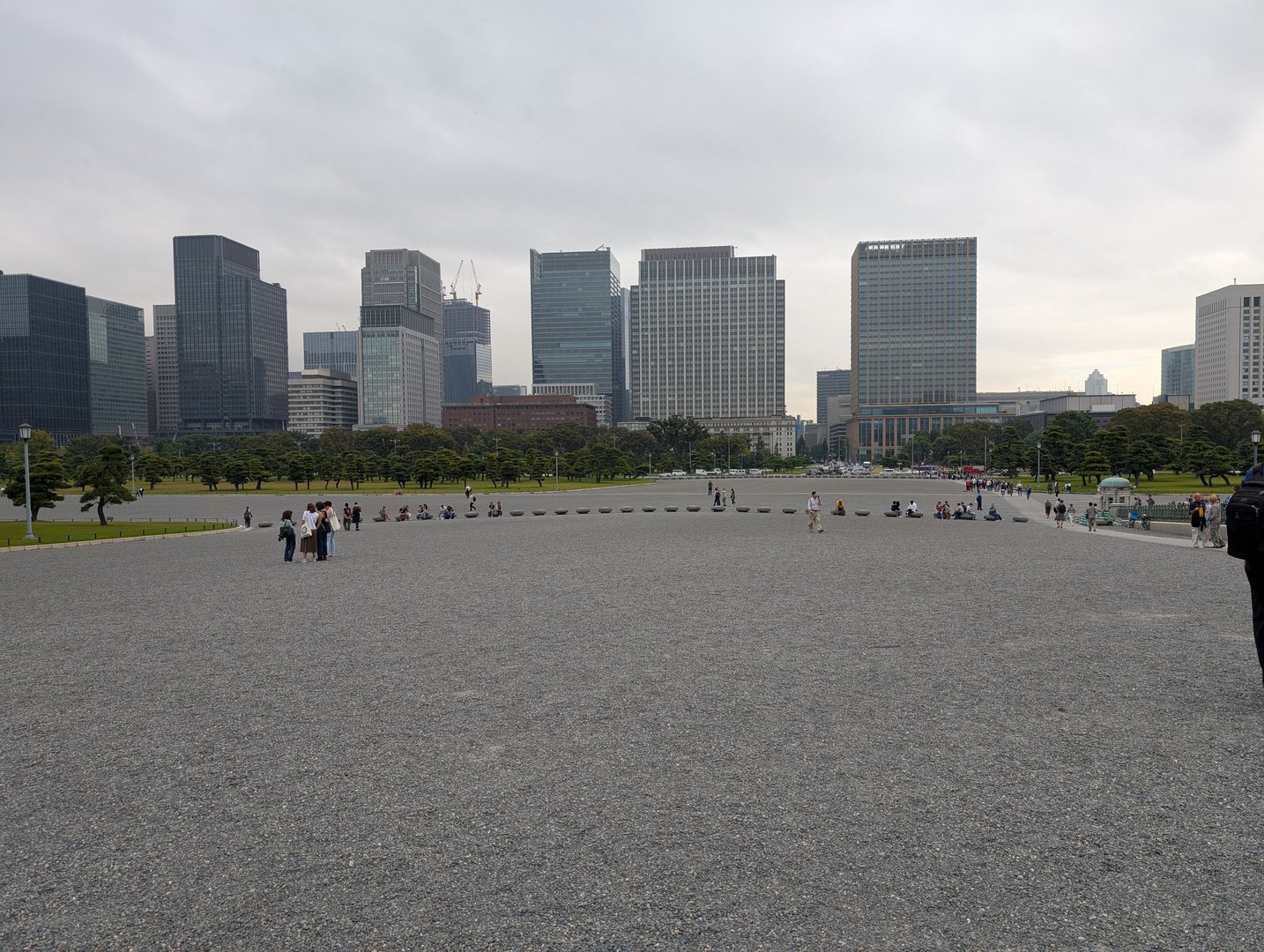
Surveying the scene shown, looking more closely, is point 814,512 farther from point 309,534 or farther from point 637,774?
point 637,774

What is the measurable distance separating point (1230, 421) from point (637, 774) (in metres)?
123

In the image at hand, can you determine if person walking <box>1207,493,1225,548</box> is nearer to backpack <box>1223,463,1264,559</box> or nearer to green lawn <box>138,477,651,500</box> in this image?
backpack <box>1223,463,1264,559</box>

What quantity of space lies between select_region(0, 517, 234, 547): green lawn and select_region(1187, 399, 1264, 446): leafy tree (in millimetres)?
111946

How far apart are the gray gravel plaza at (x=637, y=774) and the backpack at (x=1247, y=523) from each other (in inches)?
65.5

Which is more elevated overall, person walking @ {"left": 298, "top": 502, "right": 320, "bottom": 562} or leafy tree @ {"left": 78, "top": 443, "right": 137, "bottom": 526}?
leafy tree @ {"left": 78, "top": 443, "right": 137, "bottom": 526}

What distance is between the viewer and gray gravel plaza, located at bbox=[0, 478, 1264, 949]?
14.9ft

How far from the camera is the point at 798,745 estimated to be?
7.13 m

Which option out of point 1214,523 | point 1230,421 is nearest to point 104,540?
point 1214,523

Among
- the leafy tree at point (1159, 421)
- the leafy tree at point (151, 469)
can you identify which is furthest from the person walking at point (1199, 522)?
the leafy tree at point (1159, 421)

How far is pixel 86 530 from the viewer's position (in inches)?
1335

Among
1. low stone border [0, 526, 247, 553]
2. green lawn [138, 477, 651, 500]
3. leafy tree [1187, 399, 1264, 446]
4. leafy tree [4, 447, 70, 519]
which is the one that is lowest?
green lawn [138, 477, 651, 500]

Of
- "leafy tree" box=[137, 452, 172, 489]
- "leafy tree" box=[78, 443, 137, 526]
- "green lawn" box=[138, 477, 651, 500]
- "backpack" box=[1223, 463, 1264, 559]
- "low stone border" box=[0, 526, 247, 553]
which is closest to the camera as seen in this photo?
"backpack" box=[1223, 463, 1264, 559]

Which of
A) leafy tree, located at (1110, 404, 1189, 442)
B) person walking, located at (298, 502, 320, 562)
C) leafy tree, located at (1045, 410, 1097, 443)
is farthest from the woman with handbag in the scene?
leafy tree, located at (1045, 410, 1097, 443)

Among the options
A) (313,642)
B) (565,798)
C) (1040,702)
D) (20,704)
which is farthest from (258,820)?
(1040,702)
